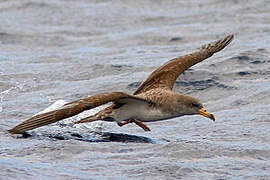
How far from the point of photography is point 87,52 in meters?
19.4

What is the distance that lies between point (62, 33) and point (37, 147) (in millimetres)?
13051

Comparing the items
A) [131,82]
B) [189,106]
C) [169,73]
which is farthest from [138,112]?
[131,82]

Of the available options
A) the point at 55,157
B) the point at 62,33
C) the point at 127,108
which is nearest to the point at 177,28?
the point at 62,33

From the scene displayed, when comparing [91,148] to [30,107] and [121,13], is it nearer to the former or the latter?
[30,107]

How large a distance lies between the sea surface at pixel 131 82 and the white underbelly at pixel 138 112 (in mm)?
347

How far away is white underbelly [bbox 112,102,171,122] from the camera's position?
1047 cm

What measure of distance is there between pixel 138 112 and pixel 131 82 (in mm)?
4859

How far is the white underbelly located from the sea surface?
1.14 feet

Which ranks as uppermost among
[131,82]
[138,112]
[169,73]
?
[169,73]

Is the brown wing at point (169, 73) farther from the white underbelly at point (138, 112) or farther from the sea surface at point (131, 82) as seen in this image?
the white underbelly at point (138, 112)

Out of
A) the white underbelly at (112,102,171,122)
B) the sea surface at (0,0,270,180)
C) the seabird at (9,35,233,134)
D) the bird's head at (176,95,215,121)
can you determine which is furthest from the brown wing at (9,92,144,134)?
the bird's head at (176,95,215,121)

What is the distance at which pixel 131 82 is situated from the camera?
15.3 metres

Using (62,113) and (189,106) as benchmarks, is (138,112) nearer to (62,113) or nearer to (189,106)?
(189,106)

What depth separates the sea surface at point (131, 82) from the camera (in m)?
8.86
